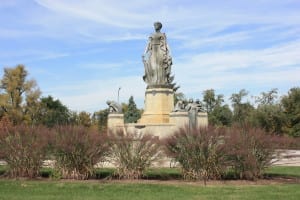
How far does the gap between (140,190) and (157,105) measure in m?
17.8

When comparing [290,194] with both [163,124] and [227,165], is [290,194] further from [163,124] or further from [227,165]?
[163,124]

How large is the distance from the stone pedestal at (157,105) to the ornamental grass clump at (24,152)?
14.4 metres

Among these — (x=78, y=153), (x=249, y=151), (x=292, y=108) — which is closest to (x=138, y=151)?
(x=78, y=153)

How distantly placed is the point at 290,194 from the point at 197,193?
207cm

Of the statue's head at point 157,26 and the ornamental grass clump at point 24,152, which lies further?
the statue's head at point 157,26

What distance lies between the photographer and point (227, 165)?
1394 cm

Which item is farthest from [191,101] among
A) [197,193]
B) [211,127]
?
[197,193]

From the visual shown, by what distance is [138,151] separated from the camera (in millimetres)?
14203

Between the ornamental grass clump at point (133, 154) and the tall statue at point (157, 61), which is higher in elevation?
the tall statue at point (157, 61)

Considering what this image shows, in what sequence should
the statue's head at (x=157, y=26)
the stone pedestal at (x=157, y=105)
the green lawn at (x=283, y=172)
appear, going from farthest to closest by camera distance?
the statue's head at (x=157, y=26), the stone pedestal at (x=157, y=105), the green lawn at (x=283, y=172)

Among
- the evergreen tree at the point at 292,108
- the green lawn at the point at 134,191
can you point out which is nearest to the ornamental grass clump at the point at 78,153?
the green lawn at the point at 134,191

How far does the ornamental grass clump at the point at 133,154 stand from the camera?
46.6ft

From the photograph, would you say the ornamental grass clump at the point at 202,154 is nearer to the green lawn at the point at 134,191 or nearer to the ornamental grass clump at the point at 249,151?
the ornamental grass clump at the point at 249,151

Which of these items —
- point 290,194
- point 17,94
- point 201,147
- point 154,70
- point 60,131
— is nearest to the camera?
point 290,194
